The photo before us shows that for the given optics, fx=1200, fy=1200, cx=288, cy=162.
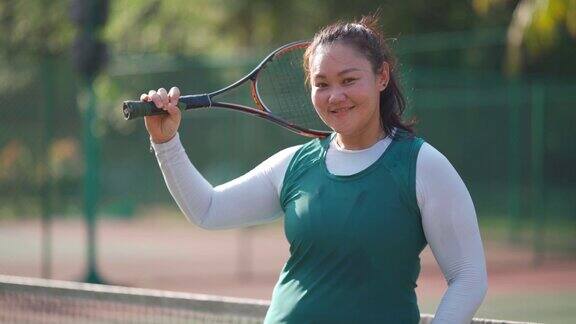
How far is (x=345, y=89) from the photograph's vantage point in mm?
2959

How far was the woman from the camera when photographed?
2.86 meters

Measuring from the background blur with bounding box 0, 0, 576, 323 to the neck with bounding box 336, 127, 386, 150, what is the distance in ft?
20.3

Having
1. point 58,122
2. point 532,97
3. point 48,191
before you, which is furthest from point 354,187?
point 532,97

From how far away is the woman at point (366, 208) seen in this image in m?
2.86

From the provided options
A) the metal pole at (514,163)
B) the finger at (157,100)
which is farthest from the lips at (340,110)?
the metal pole at (514,163)

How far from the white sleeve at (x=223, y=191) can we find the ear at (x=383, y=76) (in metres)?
0.30

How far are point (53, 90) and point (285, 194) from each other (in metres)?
9.50

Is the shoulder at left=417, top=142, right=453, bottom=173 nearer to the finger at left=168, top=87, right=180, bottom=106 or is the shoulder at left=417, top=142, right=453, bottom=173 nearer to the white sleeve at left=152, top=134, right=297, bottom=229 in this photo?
the white sleeve at left=152, top=134, right=297, bottom=229

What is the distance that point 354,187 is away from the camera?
2.92 metres

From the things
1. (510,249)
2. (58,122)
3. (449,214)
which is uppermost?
(58,122)

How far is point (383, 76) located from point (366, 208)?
0.38m

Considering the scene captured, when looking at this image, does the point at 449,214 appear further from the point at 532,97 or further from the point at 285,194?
the point at 532,97

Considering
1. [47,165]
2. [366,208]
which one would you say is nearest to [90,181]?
[47,165]

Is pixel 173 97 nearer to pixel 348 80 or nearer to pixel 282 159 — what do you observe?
pixel 282 159
